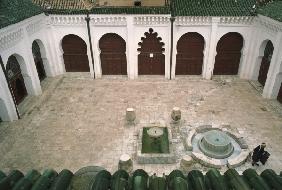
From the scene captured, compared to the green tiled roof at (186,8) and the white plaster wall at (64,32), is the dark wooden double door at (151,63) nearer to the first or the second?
the green tiled roof at (186,8)

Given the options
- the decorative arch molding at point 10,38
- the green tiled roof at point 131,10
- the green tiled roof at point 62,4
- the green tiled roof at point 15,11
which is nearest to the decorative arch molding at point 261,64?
the green tiled roof at point 131,10

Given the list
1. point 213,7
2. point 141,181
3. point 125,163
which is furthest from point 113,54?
point 141,181

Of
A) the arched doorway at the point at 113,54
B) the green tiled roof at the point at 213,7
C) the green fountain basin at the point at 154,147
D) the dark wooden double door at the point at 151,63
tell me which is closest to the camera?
the green fountain basin at the point at 154,147

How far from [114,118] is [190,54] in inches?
402

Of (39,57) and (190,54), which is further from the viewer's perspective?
(190,54)

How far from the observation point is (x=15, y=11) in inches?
788

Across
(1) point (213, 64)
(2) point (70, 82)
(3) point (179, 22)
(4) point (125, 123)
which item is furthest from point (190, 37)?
(2) point (70, 82)

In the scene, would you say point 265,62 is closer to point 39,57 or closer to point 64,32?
point 64,32

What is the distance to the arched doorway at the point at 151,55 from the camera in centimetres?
2432

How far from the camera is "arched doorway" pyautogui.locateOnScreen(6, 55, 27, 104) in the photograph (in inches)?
803

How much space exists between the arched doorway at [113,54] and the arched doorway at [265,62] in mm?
12764

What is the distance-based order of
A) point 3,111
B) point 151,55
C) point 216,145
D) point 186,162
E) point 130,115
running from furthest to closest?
1. point 151,55
2. point 3,111
3. point 130,115
4. point 216,145
5. point 186,162

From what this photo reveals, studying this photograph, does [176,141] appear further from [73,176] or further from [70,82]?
[70,82]

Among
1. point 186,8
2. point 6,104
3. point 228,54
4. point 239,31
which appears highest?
point 186,8
